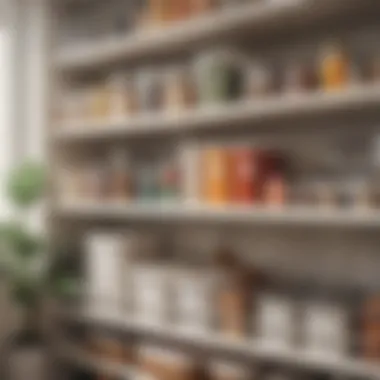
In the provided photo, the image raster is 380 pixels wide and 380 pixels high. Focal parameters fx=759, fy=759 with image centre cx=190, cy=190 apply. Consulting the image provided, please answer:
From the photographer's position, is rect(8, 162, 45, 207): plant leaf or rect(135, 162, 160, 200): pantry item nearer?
rect(135, 162, 160, 200): pantry item

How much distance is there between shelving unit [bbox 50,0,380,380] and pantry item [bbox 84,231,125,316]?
0.06 metres

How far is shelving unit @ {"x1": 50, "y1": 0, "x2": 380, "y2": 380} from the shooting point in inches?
92.9

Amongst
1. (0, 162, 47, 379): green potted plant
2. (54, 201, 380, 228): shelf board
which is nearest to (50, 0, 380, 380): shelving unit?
(54, 201, 380, 228): shelf board

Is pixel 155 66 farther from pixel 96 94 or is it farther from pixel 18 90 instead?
pixel 18 90

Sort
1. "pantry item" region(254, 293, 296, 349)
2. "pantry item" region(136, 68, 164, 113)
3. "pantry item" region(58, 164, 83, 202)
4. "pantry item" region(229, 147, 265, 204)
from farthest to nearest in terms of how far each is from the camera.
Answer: "pantry item" region(58, 164, 83, 202), "pantry item" region(136, 68, 164, 113), "pantry item" region(229, 147, 265, 204), "pantry item" region(254, 293, 296, 349)

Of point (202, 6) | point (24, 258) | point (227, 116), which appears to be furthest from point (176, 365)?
point (202, 6)

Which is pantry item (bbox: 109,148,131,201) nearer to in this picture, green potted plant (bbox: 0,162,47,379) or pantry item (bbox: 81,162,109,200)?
pantry item (bbox: 81,162,109,200)

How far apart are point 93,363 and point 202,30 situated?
4.63 feet

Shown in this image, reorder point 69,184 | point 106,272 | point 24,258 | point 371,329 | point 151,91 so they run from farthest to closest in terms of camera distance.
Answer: point 69,184 → point 24,258 → point 106,272 → point 151,91 → point 371,329

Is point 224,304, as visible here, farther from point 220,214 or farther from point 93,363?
point 93,363

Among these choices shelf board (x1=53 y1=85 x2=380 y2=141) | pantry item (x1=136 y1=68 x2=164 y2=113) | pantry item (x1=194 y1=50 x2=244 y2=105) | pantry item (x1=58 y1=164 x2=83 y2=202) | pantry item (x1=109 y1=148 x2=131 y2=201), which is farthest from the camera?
pantry item (x1=58 y1=164 x2=83 y2=202)

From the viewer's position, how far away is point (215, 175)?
2.64 metres

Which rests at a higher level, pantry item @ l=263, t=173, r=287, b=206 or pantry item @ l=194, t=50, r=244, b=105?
pantry item @ l=194, t=50, r=244, b=105

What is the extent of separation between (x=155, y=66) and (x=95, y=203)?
2.05 feet
